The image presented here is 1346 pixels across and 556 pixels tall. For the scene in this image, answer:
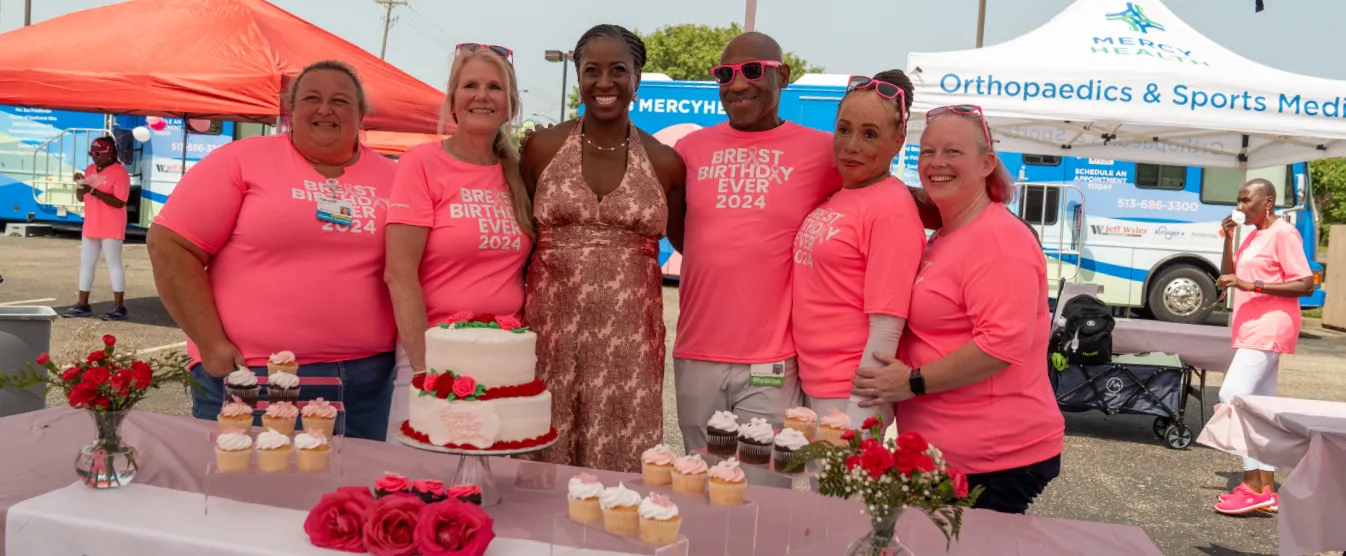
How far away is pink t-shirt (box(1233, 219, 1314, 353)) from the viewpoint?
6.27 meters

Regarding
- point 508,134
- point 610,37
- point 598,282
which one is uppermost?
point 610,37

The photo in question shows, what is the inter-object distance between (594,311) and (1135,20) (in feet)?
21.4

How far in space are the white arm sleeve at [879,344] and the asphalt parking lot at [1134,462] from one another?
0.72 meters

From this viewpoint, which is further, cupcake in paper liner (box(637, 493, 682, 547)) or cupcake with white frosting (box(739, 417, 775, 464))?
cupcake with white frosting (box(739, 417, 775, 464))

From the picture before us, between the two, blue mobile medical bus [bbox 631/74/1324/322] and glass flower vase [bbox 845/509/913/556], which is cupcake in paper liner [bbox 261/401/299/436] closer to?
glass flower vase [bbox 845/509/913/556]

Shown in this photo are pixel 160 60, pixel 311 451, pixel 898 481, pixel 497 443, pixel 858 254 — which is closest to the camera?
pixel 898 481

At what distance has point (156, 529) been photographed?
233 cm

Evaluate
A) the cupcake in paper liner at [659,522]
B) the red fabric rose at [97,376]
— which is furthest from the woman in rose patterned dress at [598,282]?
the red fabric rose at [97,376]

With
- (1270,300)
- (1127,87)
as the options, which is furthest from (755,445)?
(1127,87)

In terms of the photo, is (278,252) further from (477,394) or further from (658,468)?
(658,468)

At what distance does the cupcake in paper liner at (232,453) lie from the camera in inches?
103

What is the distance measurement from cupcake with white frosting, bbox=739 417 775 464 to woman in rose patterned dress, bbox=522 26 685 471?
2.63 ft

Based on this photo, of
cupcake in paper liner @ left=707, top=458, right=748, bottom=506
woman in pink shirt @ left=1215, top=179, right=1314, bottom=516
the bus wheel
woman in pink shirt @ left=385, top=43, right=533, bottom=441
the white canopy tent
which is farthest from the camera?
the bus wheel

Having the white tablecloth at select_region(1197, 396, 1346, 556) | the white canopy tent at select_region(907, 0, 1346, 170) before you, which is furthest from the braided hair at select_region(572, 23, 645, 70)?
the white canopy tent at select_region(907, 0, 1346, 170)
